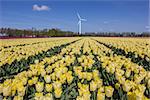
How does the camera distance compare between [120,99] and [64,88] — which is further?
[64,88]

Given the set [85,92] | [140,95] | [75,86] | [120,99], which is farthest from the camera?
[75,86]

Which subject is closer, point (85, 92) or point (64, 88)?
point (85, 92)

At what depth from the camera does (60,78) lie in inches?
154

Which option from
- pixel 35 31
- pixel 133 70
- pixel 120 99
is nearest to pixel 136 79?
pixel 120 99

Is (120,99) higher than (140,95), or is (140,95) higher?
(140,95)

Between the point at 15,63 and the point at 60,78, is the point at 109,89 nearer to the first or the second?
the point at 60,78

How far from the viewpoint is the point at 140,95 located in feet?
Answer: 8.83

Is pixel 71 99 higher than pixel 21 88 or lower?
lower

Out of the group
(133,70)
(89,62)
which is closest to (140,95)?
(133,70)

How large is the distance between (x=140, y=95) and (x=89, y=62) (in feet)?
9.62

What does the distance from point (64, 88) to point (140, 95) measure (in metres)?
1.52

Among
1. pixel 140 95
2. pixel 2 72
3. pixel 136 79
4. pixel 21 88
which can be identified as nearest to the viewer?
pixel 140 95

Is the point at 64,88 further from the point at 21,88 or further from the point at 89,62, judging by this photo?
the point at 89,62

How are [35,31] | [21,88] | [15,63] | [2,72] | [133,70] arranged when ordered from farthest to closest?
[35,31] < [15,63] < [2,72] < [133,70] < [21,88]
